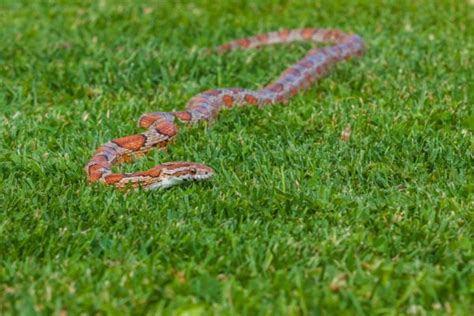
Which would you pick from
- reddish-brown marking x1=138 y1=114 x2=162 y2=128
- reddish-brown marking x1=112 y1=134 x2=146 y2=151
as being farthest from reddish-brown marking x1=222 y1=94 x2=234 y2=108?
reddish-brown marking x1=112 y1=134 x2=146 y2=151

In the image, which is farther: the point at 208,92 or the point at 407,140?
the point at 208,92

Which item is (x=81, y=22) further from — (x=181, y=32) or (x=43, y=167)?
(x=43, y=167)

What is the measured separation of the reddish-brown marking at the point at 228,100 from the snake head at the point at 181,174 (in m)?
1.95

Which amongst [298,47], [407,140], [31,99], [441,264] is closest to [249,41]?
[298,47]

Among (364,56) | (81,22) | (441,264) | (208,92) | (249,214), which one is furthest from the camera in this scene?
(81,22)

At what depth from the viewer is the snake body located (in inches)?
243

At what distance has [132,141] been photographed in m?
7.04

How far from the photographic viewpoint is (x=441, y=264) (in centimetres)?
509

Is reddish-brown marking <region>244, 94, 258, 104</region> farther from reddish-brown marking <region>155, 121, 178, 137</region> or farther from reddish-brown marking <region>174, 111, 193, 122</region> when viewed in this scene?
reddish-brown marking <region>155, 121, 178, 137</region>

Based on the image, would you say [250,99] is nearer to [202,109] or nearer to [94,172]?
[202,109]

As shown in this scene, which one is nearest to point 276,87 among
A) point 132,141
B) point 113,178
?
point 132,141

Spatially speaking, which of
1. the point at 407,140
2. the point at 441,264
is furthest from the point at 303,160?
the point at 441,264

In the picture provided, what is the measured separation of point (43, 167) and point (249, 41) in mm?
4236

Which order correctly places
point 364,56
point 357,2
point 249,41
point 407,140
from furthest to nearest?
point 357,2
point 249,41
point 364,56
point 407,140
